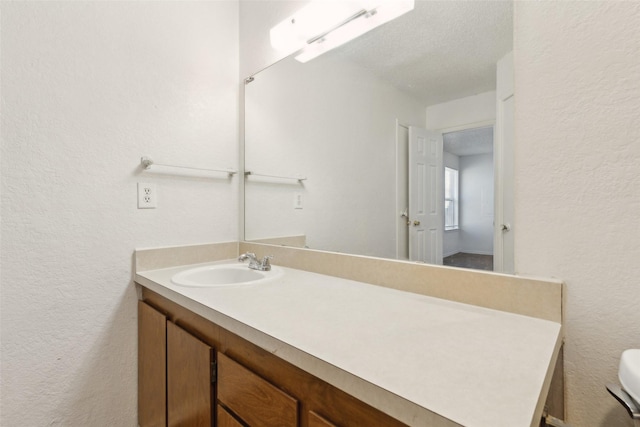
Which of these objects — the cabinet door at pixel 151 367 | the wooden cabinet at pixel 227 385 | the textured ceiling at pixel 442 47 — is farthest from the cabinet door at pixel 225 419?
the textured ceiling at pixel 442 47

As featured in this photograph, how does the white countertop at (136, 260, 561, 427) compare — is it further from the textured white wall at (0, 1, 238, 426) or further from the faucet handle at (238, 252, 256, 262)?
the textured white wall at (0, 1, 238, 426)

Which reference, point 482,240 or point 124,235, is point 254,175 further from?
point 482,240

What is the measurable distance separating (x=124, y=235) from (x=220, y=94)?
0.87m

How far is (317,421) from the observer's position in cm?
58

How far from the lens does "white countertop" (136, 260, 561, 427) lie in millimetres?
437

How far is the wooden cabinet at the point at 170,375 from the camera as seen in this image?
91cm

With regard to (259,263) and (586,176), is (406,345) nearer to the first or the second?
(586,176)

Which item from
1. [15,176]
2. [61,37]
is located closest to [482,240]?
[15,176]

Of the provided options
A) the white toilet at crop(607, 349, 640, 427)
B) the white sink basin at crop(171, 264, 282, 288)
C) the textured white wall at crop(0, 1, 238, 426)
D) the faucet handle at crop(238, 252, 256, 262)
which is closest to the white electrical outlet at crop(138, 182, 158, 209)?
the textured white wall at crop(0, 1, 238, 426)

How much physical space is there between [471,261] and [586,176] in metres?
0.36

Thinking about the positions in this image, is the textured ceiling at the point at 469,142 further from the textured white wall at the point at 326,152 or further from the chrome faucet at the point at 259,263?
the chrome faucet at the point at 259,263

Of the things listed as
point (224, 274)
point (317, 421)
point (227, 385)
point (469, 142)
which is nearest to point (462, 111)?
point (469, 142)

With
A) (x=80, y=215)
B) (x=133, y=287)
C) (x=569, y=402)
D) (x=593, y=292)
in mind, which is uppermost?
(x=80, y=215)

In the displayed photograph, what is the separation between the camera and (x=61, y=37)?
3.80 ft
